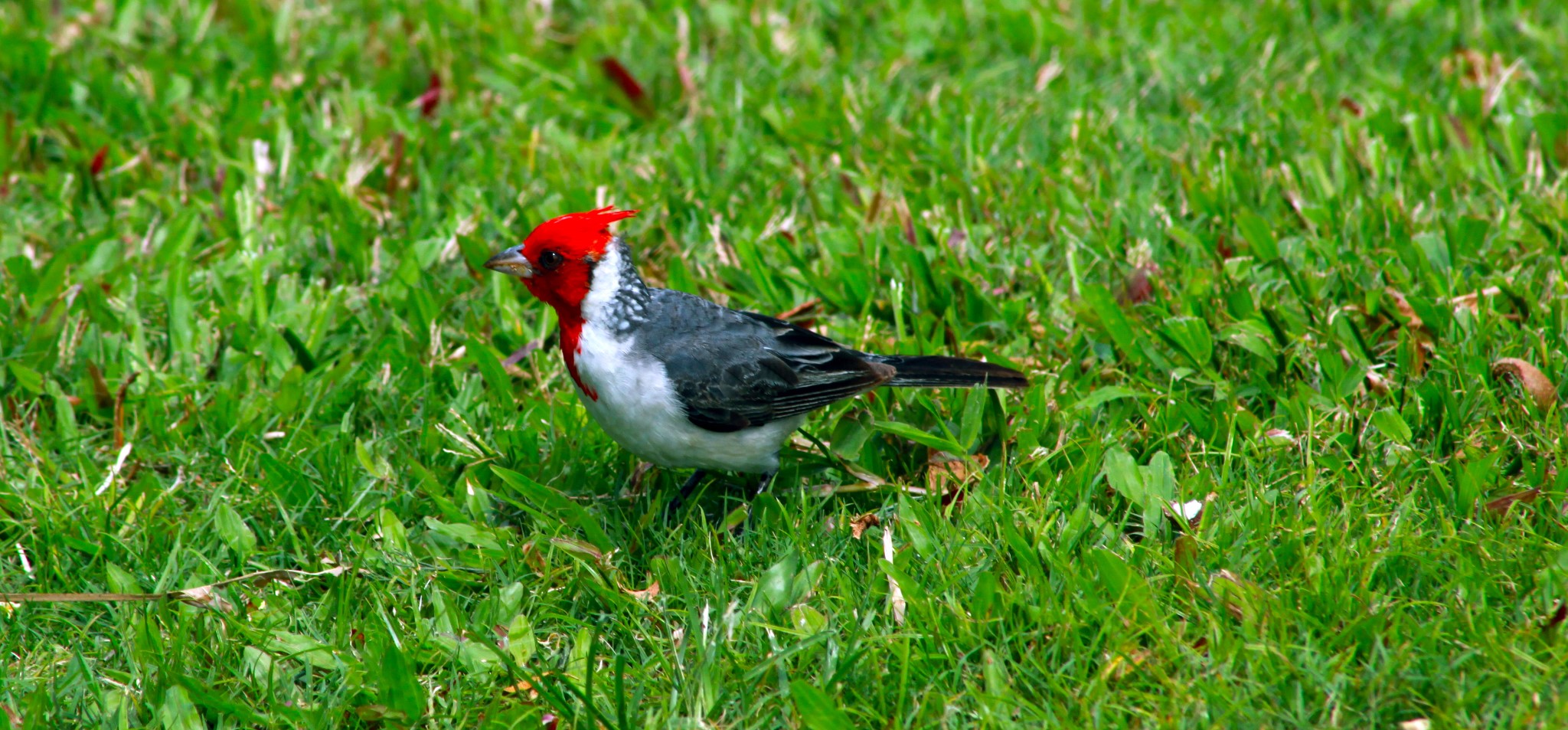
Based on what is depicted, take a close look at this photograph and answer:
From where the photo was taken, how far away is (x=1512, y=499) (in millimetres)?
3400

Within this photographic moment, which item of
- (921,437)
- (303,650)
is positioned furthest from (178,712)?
(921,437)

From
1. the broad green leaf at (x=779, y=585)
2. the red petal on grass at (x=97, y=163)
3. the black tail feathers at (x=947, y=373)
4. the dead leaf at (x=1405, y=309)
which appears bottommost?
the broad green leaf at (x=779, y=585)

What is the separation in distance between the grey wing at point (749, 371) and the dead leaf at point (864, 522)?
34 centimetres

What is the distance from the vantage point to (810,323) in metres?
4.88

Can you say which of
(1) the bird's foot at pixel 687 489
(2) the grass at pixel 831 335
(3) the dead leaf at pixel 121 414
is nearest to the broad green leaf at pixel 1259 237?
(2) the grass at pixel 831 335

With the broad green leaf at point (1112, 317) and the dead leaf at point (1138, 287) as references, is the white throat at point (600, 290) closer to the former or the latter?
the broad green leaf at point (1112, 317)

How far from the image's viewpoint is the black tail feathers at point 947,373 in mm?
3836

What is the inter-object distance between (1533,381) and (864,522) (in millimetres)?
1917

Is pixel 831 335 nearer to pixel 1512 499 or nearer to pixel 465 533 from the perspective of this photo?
pixel 465 533

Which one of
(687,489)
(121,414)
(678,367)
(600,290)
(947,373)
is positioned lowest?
(687,489)

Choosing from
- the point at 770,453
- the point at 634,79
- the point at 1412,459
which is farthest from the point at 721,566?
the point at 634,79

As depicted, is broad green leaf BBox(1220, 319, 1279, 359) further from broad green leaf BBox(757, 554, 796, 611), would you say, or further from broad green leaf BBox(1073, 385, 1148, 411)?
broad green leaf BBox(757, 554, 796, 611)

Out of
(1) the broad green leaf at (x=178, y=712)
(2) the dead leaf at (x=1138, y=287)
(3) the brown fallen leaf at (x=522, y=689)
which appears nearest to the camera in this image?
(1) the broad green leaf at (x=178, y=712)

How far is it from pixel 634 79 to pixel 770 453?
9.93 feet
